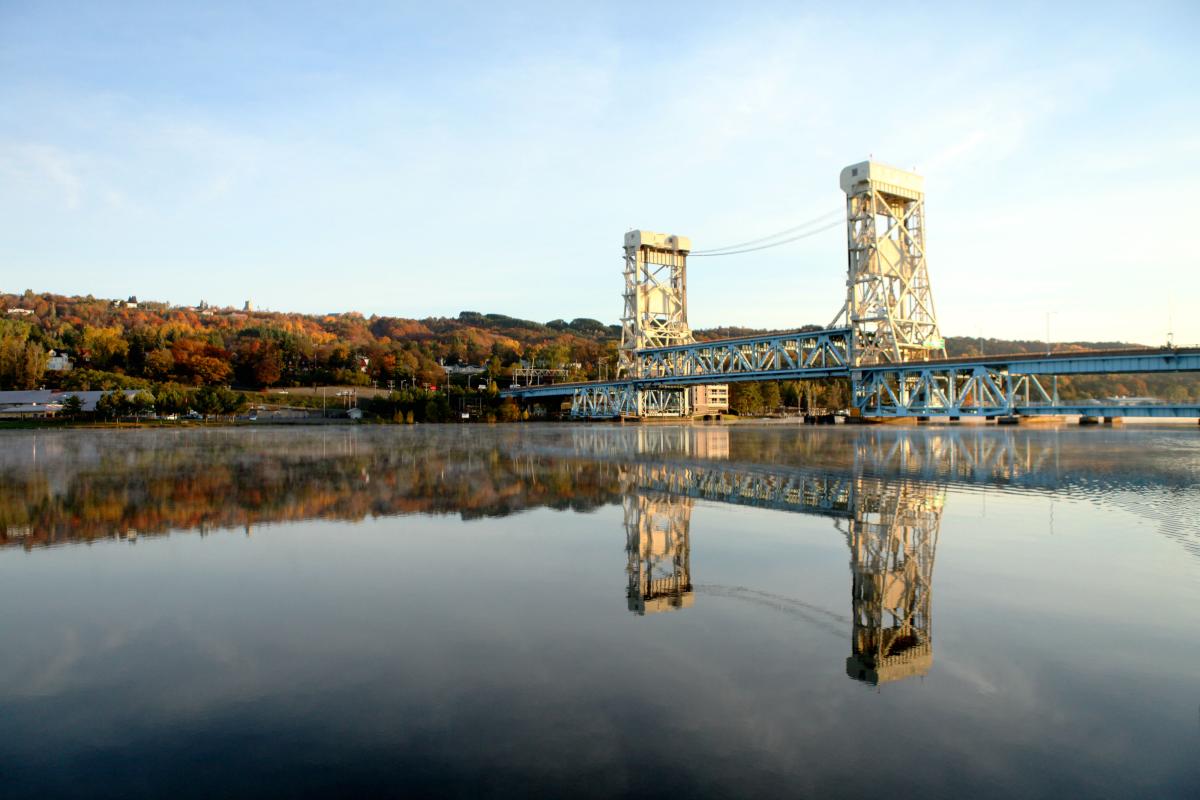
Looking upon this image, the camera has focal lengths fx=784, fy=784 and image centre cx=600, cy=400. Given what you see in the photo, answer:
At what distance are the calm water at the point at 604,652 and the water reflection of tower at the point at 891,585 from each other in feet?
0.14

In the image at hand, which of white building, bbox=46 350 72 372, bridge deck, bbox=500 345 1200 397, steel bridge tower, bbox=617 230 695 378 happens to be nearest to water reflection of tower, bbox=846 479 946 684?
bridge deck, bbox=500 345 1200 397

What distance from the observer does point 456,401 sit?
102 meters

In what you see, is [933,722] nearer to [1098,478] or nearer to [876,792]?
[876,792]

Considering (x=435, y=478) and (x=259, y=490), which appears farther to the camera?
(x=435, y=478)

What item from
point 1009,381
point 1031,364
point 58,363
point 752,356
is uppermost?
point 58,363

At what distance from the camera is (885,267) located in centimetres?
5538

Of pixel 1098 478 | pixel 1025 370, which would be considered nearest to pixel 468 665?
pixel 1098 478

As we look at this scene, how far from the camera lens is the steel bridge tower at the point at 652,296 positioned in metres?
80.5

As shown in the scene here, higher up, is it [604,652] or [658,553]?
[604,652]

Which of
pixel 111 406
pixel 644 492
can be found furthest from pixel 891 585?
pixel 111 406

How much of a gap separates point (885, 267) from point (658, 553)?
51061mm

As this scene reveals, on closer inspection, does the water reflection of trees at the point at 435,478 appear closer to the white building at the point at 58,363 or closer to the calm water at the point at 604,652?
the calm water at the point at 604,652

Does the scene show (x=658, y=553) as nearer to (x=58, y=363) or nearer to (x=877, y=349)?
(x=877, y=349)

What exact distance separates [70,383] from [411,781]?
122 metres
